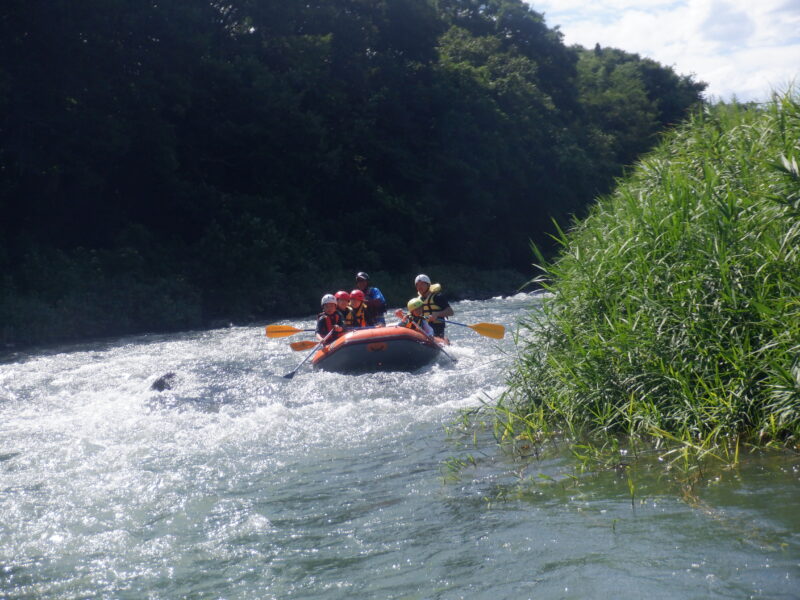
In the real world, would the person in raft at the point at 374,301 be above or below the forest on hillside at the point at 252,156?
below

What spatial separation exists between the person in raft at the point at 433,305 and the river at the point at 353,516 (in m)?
3.57

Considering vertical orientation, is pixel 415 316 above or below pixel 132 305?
above

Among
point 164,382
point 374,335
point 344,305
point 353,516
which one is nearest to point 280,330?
point 344,305

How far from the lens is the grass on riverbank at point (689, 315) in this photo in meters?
4.37

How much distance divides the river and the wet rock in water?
1.39 meters

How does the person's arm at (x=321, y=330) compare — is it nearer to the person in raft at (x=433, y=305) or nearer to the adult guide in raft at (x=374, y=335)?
the adult guide in raft at (x=374, y=335)

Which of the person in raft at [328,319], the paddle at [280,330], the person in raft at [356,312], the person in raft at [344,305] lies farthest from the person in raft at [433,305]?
the paddle at [280,330]

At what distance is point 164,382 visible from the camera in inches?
330

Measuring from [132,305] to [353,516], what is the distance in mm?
13331

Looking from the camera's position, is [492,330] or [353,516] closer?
[353,516]

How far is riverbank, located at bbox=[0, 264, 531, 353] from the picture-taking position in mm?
14477

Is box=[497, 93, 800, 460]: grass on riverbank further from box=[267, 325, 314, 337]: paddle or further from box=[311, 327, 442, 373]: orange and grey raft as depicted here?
box=[267, 325, 314, 337]: paddle

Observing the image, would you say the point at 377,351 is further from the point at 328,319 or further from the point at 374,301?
the point at 374,301

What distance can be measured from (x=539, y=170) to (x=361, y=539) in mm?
26548
